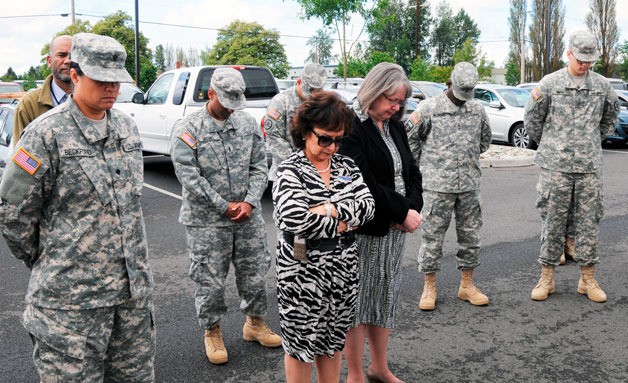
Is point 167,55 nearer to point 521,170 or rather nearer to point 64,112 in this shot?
point 521,170

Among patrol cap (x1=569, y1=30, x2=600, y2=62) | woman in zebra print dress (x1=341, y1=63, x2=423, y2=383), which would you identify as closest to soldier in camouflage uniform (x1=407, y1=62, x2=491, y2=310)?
patrol cap (x1=569, y1=30, x2=600, y2=62)

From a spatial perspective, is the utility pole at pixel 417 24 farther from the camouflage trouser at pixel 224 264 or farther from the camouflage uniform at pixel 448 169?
the camouflage trouser at pixel 224 264

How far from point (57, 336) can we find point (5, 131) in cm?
691

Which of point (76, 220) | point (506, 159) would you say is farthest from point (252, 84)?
point (76, 220)

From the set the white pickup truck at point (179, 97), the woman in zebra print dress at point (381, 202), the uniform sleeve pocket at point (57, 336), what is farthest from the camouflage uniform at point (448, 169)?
the white pickup truck at point (179, 97)

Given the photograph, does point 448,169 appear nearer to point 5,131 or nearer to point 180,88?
point 5,131

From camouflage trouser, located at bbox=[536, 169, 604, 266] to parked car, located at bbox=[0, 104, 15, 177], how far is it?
636cm

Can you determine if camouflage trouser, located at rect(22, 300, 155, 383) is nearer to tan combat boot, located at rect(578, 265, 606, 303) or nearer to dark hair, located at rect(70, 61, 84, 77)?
dark hair, located at rect(70, 61, 84, 77)

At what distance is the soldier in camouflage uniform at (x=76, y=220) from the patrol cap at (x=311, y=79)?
9.27ft

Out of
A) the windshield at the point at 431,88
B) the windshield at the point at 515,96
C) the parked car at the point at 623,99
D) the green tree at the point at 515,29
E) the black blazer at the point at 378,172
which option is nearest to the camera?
the black blazer at the point at 378,172

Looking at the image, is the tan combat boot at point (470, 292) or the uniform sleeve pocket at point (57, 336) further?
the tan combat boot at point (470, 292)

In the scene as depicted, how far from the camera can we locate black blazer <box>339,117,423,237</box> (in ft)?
11.5

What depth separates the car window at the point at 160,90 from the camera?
11.1 m

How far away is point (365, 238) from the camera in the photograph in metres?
3.66
